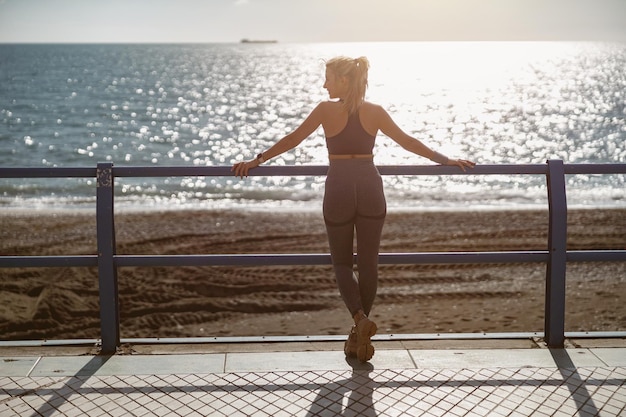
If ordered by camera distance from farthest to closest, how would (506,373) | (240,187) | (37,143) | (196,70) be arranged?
(196,70) < (37,143) < (240,187) < (506,373)

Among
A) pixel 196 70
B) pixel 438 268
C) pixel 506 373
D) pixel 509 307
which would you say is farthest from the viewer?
pixel 196 70

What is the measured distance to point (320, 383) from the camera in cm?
390

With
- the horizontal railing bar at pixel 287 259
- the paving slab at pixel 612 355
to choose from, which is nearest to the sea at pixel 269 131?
the horizontal railing bar at pixel 287 259

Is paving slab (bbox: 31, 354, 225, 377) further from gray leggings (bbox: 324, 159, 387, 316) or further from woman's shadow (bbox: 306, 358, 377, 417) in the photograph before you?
gray leggings (bbox: 324, 159, 387, 316)

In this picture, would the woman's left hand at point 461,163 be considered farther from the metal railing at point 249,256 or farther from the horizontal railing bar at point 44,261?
the horizontal railing bar at point 44,261

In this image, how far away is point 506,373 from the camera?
402 centimetres

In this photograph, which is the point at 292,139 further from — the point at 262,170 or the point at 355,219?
the point at 355,219

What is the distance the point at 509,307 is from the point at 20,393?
7.03m

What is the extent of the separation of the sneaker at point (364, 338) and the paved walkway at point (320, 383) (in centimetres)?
6

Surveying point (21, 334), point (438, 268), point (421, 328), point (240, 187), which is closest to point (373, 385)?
point (421, 328)

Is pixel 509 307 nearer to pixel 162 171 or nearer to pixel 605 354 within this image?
pixel 605 354

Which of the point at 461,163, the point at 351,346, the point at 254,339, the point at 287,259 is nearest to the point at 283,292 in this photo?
the point at 254,339

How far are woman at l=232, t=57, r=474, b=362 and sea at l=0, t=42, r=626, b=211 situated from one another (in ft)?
0.73

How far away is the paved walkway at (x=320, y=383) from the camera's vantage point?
3.56 meters
